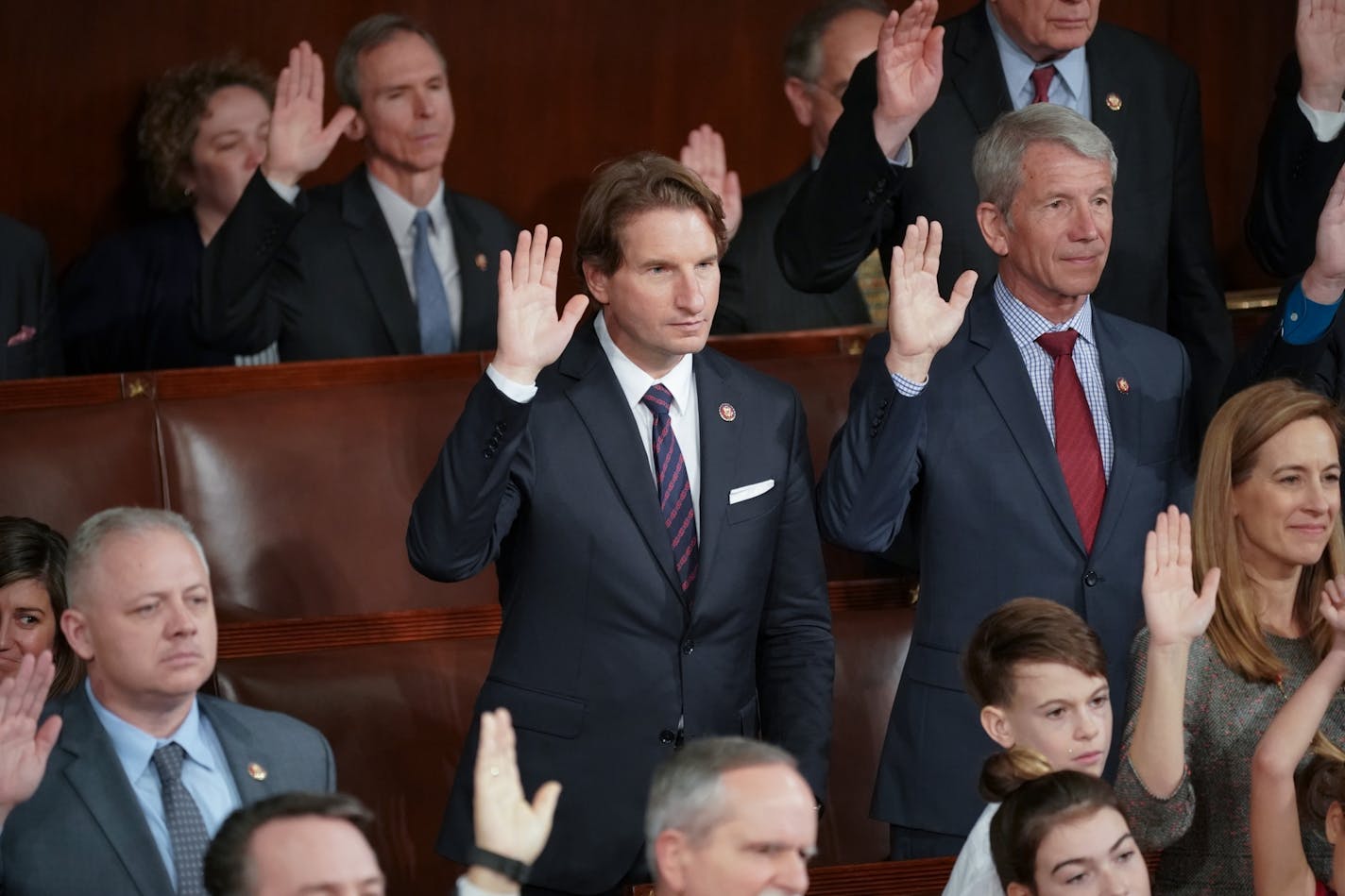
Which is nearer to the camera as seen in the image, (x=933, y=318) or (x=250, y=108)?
(x=933, y=318)

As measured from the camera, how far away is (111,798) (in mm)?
1908

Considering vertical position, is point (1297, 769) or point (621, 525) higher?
point (621, 525)

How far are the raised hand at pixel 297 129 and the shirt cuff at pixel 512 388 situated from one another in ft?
2.34

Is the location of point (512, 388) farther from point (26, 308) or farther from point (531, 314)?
point (26, 308)

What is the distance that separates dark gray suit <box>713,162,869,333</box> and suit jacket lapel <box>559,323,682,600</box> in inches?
36.9

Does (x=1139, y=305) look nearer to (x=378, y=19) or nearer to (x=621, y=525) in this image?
(x=621, y=525)

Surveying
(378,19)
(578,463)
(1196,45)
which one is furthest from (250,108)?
(1196,45)

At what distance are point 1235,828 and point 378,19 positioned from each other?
1.67 meters

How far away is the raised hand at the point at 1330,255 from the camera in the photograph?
7.37ft

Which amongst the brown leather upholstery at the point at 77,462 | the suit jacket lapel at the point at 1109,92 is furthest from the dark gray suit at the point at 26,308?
the suit jacket lapel at the point at 1109,92

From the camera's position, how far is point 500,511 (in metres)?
2.07

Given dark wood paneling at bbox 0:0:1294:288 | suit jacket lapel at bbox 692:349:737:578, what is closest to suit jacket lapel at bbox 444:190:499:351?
dark wood paneling at bbox 0:0:1294:288

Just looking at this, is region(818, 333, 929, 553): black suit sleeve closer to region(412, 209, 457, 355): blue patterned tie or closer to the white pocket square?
the white pocket square

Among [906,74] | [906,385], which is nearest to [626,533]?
[906,385]
